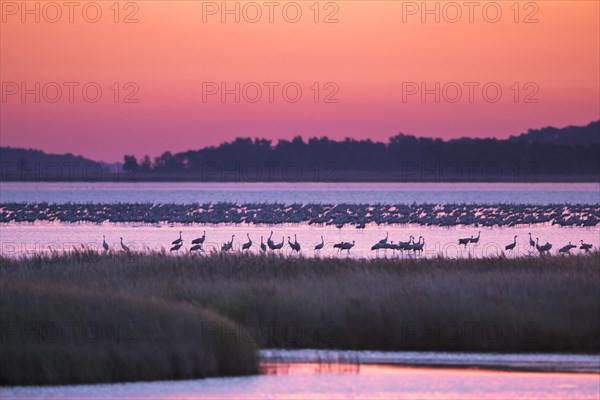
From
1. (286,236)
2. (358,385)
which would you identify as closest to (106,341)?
(358,385)

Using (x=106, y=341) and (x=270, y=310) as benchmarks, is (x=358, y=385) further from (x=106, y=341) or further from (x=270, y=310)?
(x=270, y=310)

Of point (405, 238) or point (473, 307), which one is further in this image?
point (405, 238)

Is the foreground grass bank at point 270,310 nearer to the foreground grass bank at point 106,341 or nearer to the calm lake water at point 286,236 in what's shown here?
the foreground grass bank at point 106,341

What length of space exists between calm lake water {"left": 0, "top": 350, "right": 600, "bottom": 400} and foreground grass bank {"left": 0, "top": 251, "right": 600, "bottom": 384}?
45 centimetres

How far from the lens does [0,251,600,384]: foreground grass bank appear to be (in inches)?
613

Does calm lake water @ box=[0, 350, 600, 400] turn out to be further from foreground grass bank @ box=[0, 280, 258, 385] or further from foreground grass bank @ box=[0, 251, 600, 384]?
foreground grass bank @ box=[0, 251, 600, 384]

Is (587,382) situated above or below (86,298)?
below

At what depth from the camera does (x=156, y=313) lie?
1666cm

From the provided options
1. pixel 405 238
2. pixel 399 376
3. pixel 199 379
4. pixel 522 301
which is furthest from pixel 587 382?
pixel 405 238

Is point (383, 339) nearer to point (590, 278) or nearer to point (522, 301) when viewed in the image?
point (522, 301)

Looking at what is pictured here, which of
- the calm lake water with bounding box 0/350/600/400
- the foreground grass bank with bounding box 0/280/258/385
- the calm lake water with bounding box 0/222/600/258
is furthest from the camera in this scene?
the calm lake water with bounding box 0/222/600/258

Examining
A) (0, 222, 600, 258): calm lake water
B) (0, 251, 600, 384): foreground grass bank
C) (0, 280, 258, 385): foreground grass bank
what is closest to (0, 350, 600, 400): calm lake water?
(0, 280, 258, 385): foreground grass bank

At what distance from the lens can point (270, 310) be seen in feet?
62.3

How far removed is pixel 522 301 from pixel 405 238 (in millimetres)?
27209
